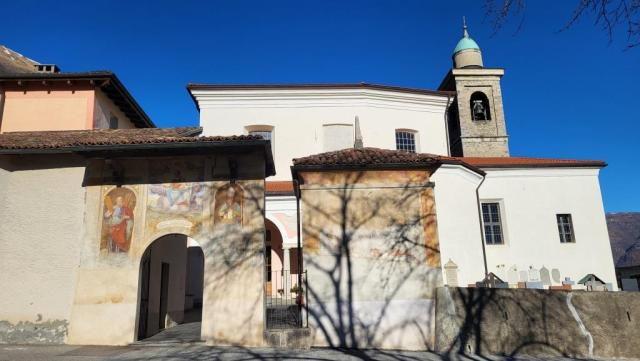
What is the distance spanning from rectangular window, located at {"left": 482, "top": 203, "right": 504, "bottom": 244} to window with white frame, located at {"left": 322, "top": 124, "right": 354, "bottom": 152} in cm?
756

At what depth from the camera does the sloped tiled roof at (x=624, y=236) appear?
107ft

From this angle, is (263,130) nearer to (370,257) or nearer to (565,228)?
(370,257)

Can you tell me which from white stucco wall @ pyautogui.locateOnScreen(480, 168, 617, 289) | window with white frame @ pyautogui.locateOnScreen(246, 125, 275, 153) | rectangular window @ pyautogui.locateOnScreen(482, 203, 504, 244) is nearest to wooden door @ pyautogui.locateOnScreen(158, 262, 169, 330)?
window with white frame @ pyautogui.locateOnScreen(246, 125, 275, 153)

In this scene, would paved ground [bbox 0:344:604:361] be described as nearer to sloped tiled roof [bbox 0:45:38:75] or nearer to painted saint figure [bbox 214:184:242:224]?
painted saint figure [bbox 214:184:242:224]

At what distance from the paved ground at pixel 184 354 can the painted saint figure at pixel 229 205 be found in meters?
2.67

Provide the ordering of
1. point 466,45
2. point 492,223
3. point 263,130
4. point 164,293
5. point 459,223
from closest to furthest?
point 164,293
point 459,223
point 492,223
point 263,130
point 466,45

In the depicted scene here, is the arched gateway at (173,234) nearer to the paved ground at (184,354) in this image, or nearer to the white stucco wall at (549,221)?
the paved ground at (184,354)

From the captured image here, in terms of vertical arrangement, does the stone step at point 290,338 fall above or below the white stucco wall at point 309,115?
below

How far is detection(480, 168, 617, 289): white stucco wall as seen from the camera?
1972 centimetres

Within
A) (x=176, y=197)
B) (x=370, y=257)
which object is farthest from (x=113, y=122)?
(x=370, y=257)

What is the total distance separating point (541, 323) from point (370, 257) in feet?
11.8

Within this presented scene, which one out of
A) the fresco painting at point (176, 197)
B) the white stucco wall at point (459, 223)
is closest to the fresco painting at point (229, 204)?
the fresco painting at point (176, 197)

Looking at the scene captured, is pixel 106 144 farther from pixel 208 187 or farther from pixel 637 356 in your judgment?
pixel 637 356

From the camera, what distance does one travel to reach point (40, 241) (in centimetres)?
945
